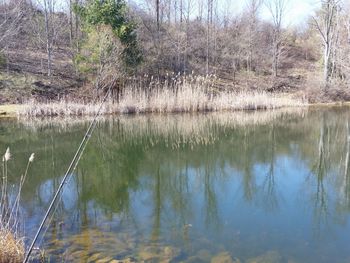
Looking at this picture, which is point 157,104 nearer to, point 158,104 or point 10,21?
point 158,104

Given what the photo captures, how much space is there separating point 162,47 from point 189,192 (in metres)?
16.1

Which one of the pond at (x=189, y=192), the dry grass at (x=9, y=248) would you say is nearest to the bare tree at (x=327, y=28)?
the pond at (x=189, y=192)

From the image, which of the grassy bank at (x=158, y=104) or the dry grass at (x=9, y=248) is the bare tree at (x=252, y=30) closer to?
the grassy bank at (x=158, y=104)

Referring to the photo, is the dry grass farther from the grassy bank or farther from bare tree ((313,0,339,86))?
bare tree ((313,0,339,86))

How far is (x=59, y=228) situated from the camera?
4.23 m

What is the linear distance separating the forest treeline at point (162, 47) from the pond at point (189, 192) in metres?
4.96

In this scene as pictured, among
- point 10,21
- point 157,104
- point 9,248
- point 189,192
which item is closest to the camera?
point 9,248

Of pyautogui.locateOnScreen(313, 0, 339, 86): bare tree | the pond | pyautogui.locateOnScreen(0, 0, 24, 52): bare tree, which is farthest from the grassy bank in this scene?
pyautogui.locateOnScreen(313, 0, 339, 86): bare tree

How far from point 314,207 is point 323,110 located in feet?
39.0

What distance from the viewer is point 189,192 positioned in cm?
578

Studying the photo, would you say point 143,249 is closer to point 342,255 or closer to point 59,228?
point 59,228

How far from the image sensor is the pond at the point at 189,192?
384 centimetres

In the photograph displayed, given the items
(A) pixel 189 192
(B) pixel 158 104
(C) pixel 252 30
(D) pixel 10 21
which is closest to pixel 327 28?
(C) pixel 252 30

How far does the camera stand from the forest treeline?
15.2 meters
